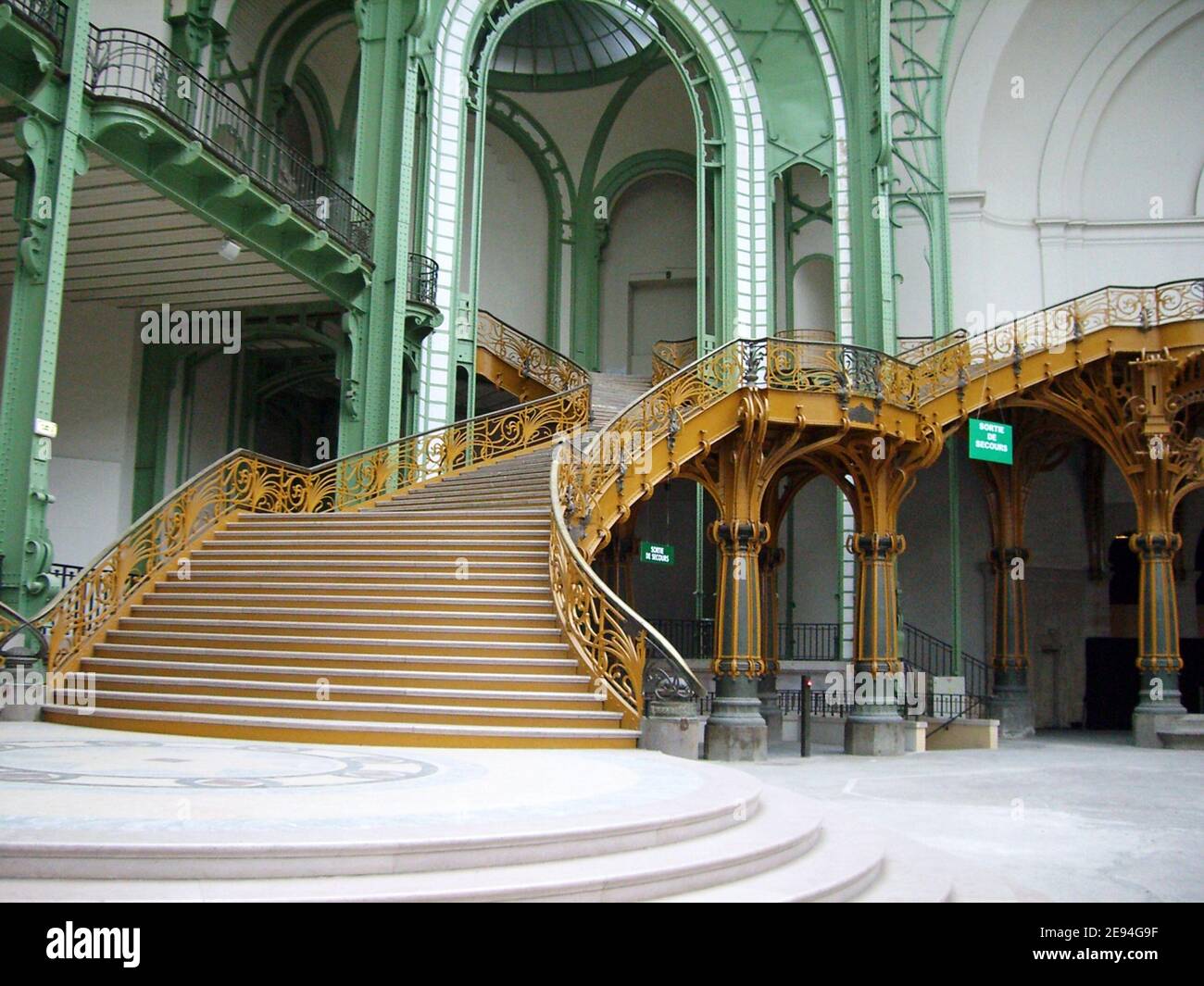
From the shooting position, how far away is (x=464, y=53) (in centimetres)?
2152

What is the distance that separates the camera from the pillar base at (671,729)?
1039cm

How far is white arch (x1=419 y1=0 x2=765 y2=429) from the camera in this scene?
20766 mm

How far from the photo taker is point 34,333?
12.8 metres

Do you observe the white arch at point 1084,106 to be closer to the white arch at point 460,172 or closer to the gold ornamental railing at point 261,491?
the white arch at point 460,172

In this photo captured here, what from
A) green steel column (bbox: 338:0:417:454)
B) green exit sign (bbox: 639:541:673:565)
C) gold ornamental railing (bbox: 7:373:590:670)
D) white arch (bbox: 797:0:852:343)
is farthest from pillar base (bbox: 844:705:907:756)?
white arch (bbox: 797:0:852:343)

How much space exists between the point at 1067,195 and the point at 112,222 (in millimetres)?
20004

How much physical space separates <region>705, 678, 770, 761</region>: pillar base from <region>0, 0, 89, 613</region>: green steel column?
25.8 feet

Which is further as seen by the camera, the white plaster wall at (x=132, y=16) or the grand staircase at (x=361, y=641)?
the white plaster wall at (x=132, y=16)

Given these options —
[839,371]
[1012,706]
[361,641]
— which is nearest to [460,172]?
[839,371]

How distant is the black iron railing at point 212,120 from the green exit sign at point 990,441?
32.9ft

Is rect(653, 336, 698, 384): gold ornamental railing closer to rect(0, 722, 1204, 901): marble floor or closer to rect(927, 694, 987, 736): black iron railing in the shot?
rect(927, 694, 987, 736): black iron railing
